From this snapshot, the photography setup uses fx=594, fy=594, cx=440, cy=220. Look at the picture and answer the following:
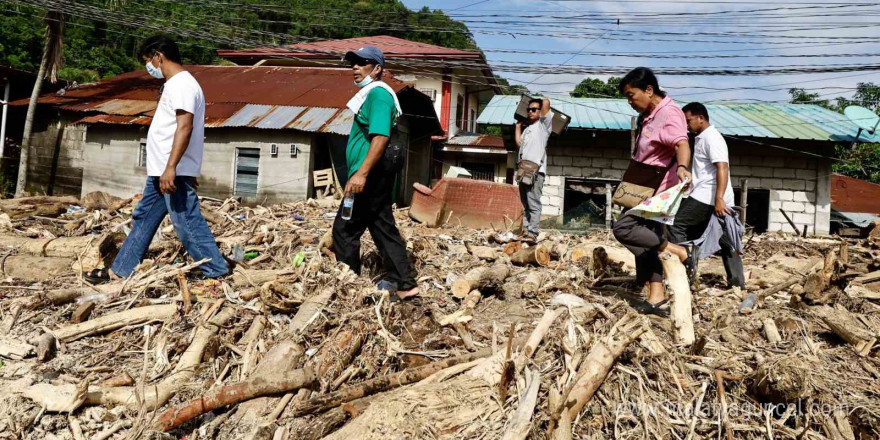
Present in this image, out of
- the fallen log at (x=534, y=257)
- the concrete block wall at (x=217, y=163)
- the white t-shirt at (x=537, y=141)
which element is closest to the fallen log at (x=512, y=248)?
the fallen log at (x=534, y=257)

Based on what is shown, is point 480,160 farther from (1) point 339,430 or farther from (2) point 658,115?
(1) point 339,430

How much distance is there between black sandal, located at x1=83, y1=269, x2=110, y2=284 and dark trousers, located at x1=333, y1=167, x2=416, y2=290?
1.63m

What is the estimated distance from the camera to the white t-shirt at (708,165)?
4.80 m

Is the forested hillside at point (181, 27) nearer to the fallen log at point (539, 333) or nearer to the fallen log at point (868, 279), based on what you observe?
the fallen log at point (868, 279)

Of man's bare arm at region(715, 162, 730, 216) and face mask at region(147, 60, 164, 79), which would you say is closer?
face mask at region(147, 60, 164, 79)

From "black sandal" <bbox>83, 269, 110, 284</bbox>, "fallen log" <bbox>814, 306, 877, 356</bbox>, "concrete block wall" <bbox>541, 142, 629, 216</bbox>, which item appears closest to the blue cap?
"black sandal" <bbox>83, 269, 110, 284</bbox>

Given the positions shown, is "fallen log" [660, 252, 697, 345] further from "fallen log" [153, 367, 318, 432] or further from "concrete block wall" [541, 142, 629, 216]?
"concrete block wall" [541, 142, 629, 216]

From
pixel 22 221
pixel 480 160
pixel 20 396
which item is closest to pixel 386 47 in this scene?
pixel 480 160

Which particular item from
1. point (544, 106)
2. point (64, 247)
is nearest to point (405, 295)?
point (64, 247)

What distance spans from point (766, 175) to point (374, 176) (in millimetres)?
13278

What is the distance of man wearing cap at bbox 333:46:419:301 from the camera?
393 cm

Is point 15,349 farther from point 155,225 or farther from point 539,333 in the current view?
point 539,333

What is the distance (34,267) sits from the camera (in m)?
4.70

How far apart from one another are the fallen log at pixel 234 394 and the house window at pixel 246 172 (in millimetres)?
12742
